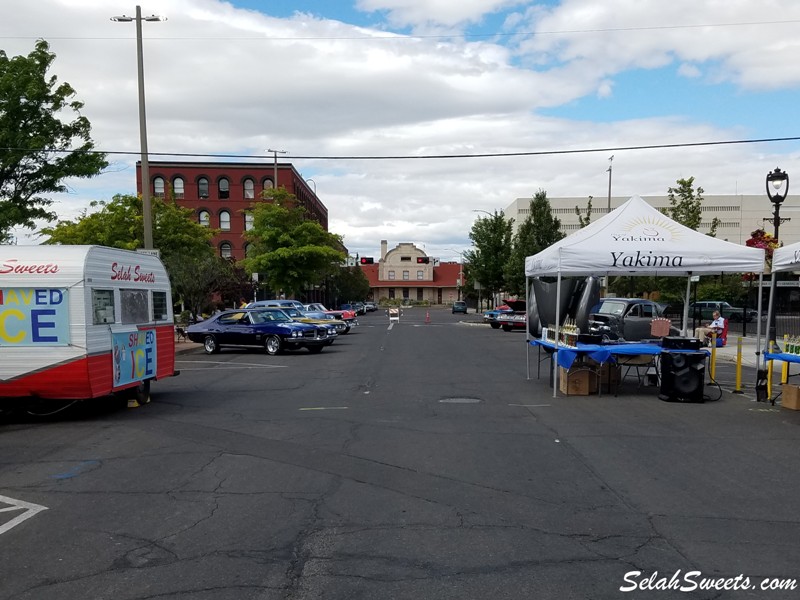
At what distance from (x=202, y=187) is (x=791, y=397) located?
6662 centimetres

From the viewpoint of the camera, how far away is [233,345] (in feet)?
84.7

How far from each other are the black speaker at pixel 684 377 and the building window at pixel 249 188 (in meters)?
63.1

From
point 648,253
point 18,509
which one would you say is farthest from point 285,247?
point 18,509

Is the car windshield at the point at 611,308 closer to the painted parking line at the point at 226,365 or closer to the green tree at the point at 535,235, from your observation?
the painted parking line at the point at 226,365

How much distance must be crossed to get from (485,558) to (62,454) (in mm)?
6174

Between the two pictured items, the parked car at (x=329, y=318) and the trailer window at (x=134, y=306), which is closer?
the trailer window at (x=134, y=306)

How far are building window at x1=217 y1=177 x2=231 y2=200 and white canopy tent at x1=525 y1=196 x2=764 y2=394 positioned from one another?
6160cm

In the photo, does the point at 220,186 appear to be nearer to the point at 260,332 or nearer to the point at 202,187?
the point at 202,187

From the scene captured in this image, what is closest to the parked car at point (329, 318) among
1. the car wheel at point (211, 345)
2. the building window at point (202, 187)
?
the car wheel at point (211, 345)

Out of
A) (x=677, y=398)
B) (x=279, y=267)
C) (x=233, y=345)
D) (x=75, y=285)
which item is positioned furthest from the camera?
(x=279, y=267)

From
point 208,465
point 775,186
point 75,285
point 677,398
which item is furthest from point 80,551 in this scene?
point 775,186

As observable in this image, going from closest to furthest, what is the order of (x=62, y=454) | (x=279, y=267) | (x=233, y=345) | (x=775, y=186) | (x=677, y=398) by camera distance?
1. (x=62, y=454)
2. (x=677, y=398)
3. (x=775, y=186)
4. (x=233, y=345)
5. (x=279, y=267)

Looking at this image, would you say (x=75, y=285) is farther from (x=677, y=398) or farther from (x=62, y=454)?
(x=677, y=398)

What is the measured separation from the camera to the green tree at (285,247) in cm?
4781
